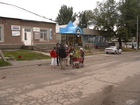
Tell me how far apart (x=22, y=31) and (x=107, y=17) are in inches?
842

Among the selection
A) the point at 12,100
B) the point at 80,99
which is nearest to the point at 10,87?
the point at 12,100

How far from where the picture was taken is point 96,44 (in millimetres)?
38406

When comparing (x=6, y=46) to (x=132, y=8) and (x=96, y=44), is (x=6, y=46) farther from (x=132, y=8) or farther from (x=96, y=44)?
(x=132, y=8)

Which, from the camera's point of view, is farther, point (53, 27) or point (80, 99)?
point (53, 27)

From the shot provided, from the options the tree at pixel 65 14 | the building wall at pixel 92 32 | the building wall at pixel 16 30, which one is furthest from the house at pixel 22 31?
the tree at pixel 65 14

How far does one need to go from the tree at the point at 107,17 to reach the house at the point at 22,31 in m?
14.5

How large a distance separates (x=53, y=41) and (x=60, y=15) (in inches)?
1875

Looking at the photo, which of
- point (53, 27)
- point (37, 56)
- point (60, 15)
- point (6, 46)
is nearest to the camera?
point (37, 56)

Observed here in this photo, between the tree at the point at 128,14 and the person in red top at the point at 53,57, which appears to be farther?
the tree at the point at 128,14

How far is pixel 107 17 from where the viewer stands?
37156 mm

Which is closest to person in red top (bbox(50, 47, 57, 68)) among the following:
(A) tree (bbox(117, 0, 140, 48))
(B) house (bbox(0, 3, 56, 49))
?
(B) house (bbox(0, 3, 56, 49))

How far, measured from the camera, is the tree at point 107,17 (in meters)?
36.7

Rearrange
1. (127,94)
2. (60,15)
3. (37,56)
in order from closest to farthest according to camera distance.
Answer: (127,94)
(37,56)
(60,15)

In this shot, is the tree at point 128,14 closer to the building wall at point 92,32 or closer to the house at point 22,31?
the building wall at point 92,32
